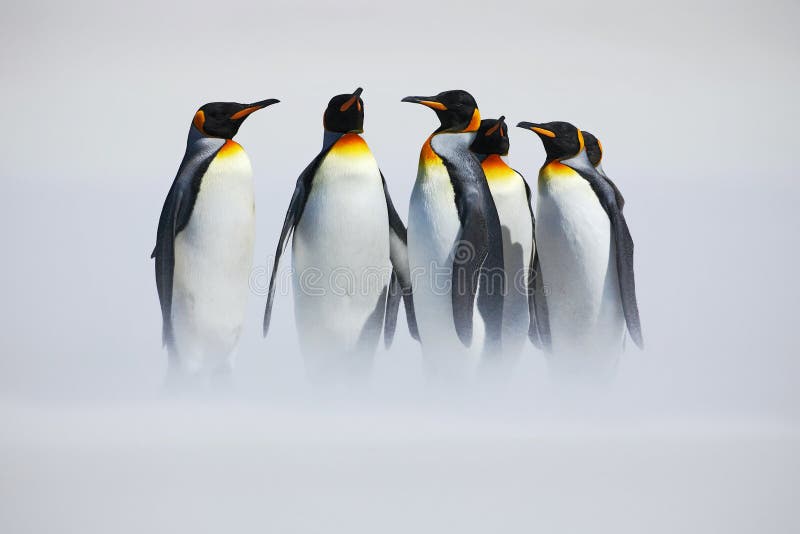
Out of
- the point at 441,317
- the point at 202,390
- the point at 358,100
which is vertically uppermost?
the point at 358,100

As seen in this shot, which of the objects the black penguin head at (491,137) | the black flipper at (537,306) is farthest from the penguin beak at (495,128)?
the black flipper at (537,306)

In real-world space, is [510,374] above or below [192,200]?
below

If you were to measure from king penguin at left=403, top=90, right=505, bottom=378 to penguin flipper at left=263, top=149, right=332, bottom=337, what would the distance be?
49cm

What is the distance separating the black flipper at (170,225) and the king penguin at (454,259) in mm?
1005

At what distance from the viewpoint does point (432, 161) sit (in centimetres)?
581

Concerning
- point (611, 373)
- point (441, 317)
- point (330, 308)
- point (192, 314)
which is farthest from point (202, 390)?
point (611, 373)

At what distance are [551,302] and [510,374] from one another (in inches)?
15.2

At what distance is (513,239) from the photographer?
599 centimetres

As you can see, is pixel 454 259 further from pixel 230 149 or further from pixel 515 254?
pixel 230 149

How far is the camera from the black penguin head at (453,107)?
5.84 m

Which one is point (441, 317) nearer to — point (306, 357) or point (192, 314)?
point (306, 357)

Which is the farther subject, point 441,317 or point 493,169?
point 493,169

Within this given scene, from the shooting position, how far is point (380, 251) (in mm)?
5828

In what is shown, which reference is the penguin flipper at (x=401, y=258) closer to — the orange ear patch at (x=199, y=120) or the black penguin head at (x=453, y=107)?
the black penguin head at (x=453, y=107)
